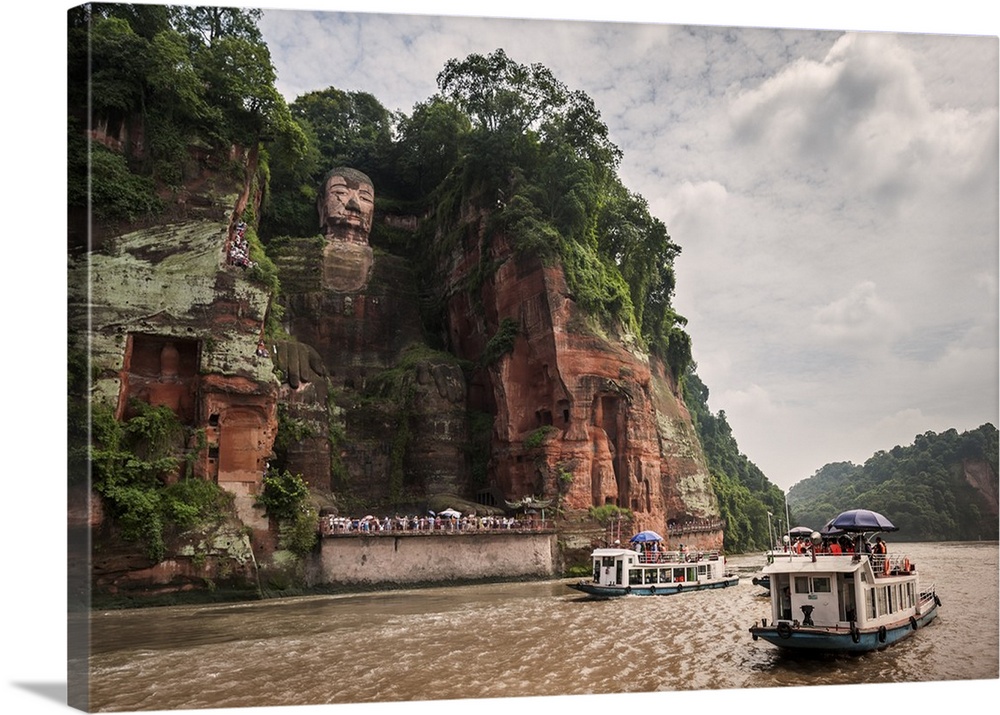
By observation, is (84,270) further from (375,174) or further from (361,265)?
(375,174)

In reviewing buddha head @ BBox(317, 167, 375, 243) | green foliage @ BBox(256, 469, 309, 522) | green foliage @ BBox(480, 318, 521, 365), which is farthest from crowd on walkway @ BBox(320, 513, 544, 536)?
buddha head @ BBox(317, 167, 375, 243)

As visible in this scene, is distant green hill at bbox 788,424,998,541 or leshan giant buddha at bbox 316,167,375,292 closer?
distant green hill at bbox 788,424,998,541

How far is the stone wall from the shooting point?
26.4 metres

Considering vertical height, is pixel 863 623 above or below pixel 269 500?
below

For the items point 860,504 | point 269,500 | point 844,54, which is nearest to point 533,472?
point 269,500

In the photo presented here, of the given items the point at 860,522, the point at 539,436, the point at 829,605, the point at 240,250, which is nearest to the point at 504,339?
the point at 539,436

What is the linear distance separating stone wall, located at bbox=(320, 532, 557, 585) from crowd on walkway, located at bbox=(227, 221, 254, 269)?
27.2ft

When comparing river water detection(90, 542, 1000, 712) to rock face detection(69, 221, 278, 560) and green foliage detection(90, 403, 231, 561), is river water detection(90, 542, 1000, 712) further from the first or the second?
rock face detection(69, 221, 278, 560)

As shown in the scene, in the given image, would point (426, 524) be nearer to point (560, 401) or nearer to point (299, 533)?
point (299, 533)

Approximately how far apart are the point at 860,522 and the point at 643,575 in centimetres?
1028

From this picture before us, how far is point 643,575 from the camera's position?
24984mm

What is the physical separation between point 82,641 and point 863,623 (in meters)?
11.0

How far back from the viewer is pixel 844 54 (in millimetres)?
15109

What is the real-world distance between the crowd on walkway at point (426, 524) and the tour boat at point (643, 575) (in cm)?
437
